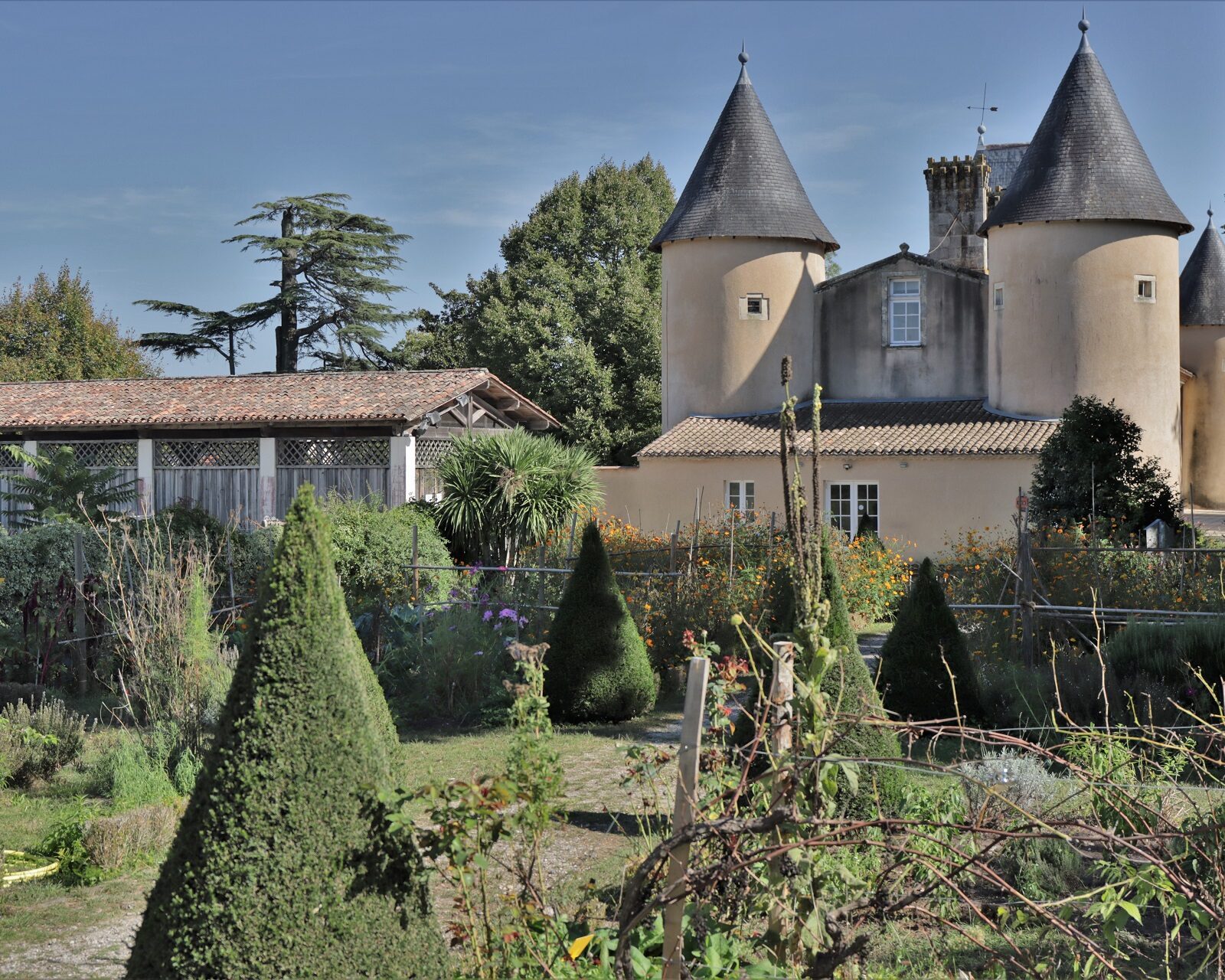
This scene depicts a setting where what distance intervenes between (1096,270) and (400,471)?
42.7 ft

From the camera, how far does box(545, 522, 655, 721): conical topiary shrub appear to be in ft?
35.4

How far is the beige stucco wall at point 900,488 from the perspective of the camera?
21.9 metres

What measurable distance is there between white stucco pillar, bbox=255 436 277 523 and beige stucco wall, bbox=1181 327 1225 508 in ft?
64.2

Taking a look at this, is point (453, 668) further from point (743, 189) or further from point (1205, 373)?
point (1205, 373)

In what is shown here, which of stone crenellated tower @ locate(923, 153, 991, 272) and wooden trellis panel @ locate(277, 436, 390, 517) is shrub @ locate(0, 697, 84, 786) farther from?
stone crenellated tower @ locate(923, 153, 991, 272)

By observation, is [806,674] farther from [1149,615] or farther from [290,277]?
[290,277]

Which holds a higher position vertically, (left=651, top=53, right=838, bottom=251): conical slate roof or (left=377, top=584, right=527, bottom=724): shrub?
(left=651, top=53, right=838, bottom=251): conical slate roof

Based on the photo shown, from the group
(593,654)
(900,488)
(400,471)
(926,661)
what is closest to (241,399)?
(400,471)

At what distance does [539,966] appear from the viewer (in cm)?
421

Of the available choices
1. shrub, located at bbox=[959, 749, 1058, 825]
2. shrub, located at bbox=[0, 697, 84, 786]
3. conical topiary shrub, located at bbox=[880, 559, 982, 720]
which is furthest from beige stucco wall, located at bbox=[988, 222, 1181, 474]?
shrub, located at bbox=[0, 697, 84, 786]

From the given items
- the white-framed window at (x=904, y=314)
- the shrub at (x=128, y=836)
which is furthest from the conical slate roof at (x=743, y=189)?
the shrub at (x=128, y=836)

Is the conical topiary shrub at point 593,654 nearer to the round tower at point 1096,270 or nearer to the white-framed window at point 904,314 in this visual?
the round tower at point 1096,270

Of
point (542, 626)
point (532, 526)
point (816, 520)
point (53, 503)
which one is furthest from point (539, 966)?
point (532, 526)

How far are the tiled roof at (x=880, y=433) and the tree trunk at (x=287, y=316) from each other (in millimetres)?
17830
